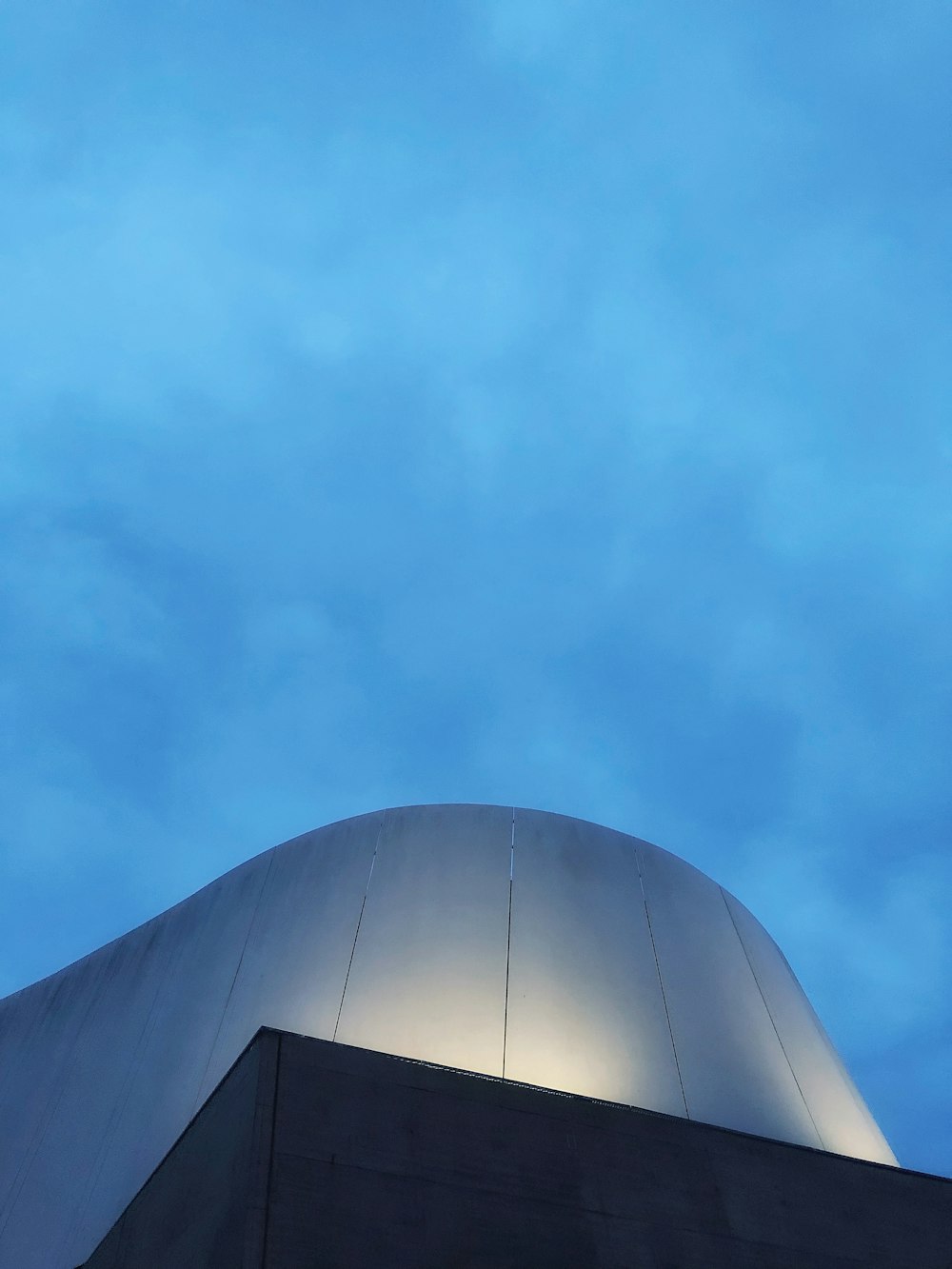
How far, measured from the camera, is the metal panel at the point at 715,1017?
350 inches

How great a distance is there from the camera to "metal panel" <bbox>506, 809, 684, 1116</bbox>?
8453 millimetres

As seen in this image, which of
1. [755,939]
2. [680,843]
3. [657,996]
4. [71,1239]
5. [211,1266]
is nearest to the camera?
[211,1266]

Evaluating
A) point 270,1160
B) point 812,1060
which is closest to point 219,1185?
point 270,1160

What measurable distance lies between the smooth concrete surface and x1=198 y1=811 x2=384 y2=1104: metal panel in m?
1.91

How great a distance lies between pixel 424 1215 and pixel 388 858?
15.5ft

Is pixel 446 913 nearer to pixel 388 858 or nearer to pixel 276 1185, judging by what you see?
pixel 388 858

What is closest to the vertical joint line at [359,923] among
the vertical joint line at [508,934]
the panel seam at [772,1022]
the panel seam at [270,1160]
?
the vertical joint line at [508,934]

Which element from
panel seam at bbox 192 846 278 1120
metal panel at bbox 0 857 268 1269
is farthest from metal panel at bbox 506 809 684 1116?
metal panel at bbox 0 857 268 1269

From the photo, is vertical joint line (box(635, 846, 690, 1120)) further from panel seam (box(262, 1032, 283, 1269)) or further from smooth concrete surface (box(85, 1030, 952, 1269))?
panel seam (box(262, 1032, 283, 1269))

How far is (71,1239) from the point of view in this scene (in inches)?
411

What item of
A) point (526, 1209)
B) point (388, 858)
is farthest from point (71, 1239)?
point (526, 1209)

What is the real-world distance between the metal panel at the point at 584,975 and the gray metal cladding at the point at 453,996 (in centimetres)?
2

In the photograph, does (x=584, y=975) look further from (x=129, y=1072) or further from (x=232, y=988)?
(x=129, y=1072)

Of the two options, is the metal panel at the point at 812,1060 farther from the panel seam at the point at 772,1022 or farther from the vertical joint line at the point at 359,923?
the vertical joint line at the point at 359,923
